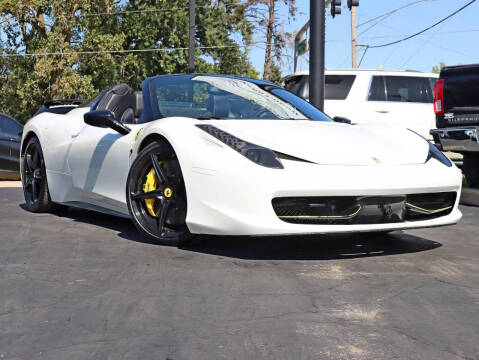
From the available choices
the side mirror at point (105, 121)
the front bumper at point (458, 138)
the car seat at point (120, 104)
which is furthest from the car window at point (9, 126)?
the side mirror at point (105, 121)

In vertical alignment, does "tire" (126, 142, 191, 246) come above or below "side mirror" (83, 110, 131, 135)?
below

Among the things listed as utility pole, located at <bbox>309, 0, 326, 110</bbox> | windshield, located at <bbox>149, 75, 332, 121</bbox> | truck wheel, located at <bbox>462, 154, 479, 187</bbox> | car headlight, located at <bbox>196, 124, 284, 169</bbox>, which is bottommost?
truck wheel, located at <bbox>462, 154, 479, 187</bbox>

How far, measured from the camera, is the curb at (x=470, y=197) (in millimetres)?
7840

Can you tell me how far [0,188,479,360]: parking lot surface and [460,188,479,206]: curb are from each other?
265 centimetres

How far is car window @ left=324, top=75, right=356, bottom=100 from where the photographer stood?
1216 cm

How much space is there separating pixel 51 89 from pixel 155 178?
29514 millimetres

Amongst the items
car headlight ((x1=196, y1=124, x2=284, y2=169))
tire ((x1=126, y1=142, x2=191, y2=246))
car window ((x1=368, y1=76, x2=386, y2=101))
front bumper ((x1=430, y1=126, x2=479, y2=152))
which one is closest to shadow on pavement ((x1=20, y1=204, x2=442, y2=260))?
tire ((x1=126, y1=142, x2=191, y2=246))

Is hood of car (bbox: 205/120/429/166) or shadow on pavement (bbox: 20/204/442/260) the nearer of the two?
hood of car (bbox: 205/120/429/166)

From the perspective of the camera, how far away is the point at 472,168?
28.6 feet

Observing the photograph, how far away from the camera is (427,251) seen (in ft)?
15.4

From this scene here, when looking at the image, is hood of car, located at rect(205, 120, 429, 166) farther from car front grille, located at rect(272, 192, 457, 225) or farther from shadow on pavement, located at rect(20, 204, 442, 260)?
shadow on pavement, located at rect(20, 204, 442, 260)

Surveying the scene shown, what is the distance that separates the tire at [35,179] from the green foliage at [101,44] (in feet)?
82.3

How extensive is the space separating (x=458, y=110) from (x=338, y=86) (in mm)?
4486

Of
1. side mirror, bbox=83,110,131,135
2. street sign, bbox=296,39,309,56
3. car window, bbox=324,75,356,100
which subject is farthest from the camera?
street sign, bbox=296,39,309,56
